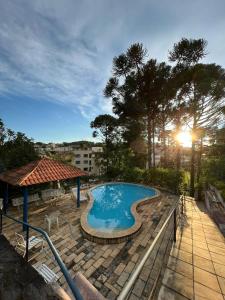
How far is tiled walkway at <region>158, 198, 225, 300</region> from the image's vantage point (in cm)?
249

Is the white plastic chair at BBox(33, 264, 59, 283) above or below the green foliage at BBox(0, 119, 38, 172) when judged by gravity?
below

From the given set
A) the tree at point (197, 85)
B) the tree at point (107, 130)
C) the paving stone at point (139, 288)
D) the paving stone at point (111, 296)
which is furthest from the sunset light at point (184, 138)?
the paving stone at point (111, 296)

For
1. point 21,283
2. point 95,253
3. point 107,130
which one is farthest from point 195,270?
point 107,130

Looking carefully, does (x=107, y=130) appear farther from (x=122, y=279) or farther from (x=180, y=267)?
(x=180, y=267)

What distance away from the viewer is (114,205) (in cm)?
1171

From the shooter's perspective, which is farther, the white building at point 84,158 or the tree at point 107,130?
the white building at point 84,158

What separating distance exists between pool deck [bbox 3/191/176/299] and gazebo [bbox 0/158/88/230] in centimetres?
159

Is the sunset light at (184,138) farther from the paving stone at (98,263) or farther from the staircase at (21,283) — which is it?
the staircase at (21,283)

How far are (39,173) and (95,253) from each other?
4584 mm

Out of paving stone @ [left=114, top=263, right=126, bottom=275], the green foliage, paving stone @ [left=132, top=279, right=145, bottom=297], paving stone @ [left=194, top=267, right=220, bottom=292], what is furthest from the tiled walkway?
the green foliage

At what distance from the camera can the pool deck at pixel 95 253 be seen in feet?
13.6

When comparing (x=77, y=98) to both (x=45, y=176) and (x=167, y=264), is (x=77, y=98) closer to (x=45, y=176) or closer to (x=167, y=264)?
(x=45, y=176)

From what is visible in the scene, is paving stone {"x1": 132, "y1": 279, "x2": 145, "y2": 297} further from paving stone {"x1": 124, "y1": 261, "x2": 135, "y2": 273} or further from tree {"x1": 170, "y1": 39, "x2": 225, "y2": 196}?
tree {"x1": 170, "y1": 39, "x2": 225, "y2": 196}

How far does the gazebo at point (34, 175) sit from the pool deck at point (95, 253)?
1.59 meters
